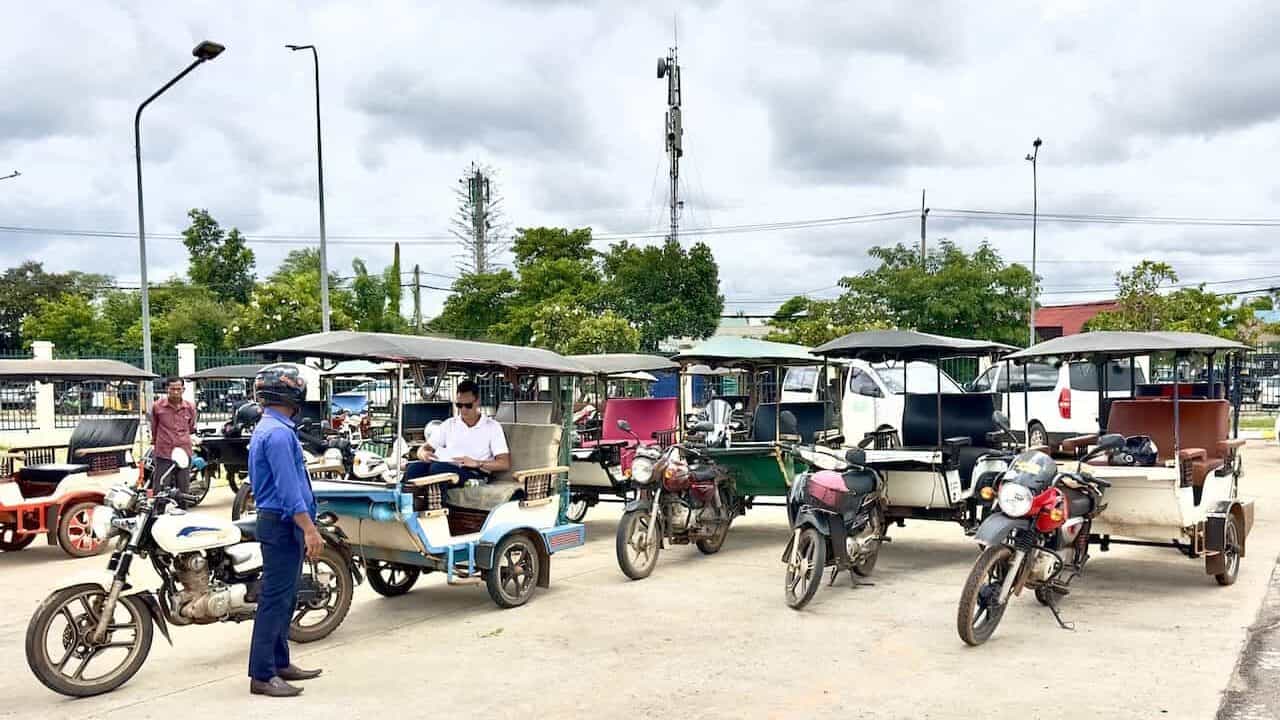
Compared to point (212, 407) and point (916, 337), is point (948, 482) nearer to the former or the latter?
point (916, 337)

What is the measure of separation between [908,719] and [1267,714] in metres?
1.68

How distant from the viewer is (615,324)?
32969 millimetres

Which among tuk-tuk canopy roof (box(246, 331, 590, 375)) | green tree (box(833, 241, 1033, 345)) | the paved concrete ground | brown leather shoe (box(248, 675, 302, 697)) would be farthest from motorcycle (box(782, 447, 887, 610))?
green tree (box(833, 241, 1033, 345))

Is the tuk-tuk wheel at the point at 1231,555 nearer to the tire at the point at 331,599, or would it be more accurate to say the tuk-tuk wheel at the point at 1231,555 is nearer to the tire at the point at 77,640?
the tire at the point at 331,599

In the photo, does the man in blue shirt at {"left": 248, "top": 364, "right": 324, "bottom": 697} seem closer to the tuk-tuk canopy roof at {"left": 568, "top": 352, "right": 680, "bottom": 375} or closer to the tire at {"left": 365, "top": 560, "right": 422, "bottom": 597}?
the tire at {"left": 365, "top": 560, "right": 422, "bottom": 597}

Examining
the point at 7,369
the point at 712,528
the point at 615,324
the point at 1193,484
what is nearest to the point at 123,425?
the point at 7,369

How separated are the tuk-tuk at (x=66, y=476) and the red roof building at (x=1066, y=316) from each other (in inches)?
2001

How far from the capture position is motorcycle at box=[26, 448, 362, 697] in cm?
552

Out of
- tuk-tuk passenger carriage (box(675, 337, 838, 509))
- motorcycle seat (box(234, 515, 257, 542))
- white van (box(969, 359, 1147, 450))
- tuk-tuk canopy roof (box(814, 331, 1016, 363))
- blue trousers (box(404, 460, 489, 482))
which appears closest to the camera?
motorcycle seat (box(234, 515, 257, 542))

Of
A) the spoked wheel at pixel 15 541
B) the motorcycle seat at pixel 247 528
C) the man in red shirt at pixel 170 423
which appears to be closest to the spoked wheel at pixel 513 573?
the motorcycle seat at pixel 247 528

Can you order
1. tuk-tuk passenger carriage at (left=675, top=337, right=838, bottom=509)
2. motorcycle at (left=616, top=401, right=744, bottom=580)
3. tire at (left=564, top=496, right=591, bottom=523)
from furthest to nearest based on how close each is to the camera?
tire at (left=564, top=496, right=591, bottom=523), tuk-tuk passenger carriage at (left=675, top=337, right=838, bottom=509), motorcycle at (left=616, top=401, right=744, bottom=580)

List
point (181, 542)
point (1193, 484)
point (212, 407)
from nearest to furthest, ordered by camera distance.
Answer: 1. point (181, 542)
2. point (1193, 484)
3. point (212, 407)

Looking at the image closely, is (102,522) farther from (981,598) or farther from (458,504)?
(981,598)

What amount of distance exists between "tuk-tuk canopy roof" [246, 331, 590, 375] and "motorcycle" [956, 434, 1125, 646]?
3496 millimetres
